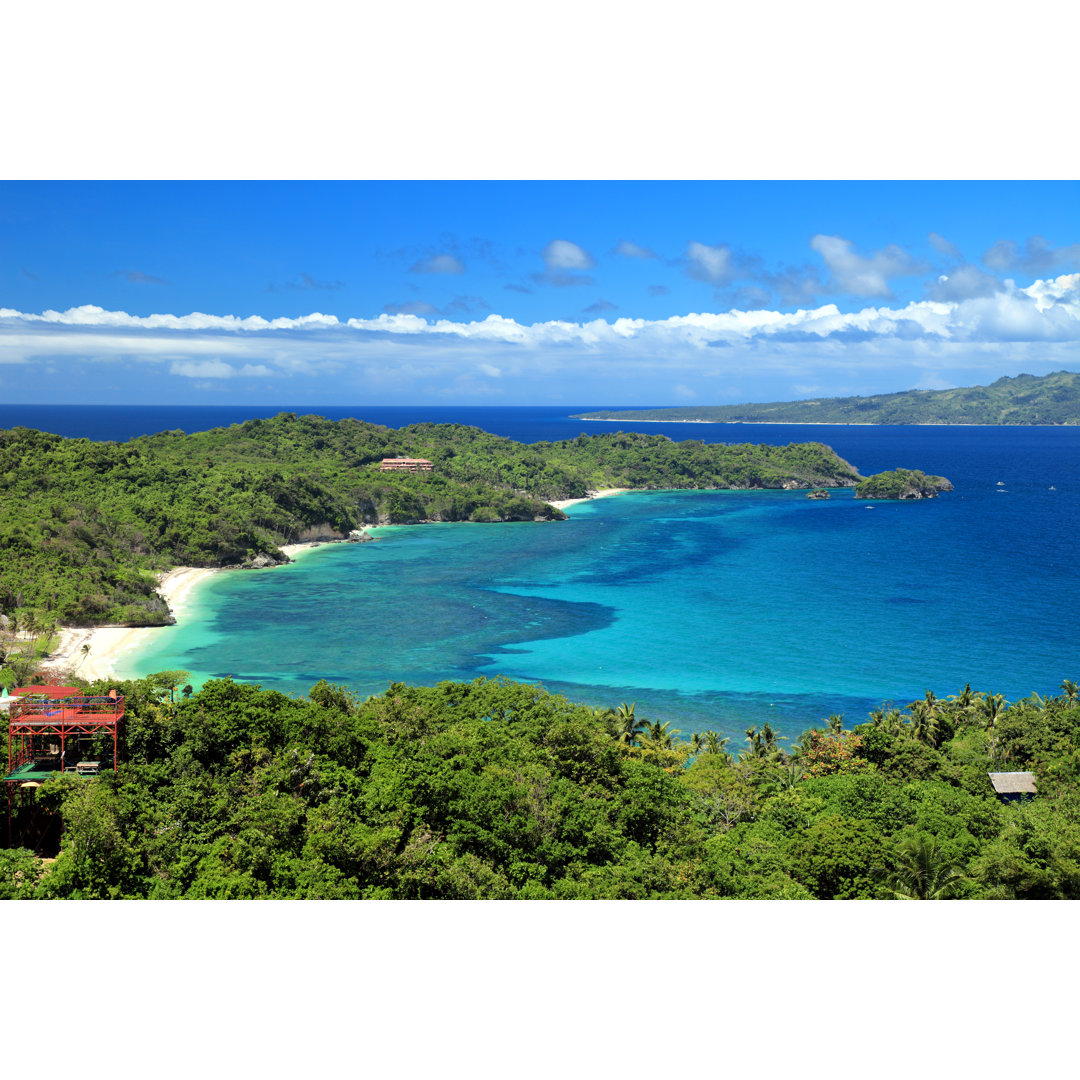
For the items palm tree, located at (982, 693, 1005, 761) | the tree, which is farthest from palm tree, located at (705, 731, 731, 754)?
palm tree, located at (982, 693, 1005, 761)

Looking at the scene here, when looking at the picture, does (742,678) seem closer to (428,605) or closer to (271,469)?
(428,605)

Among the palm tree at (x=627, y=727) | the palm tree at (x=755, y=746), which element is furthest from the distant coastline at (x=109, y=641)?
the palm tree at (x=755, y=746)

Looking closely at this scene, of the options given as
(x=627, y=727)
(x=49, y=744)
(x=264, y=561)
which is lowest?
(x=627, y=727)

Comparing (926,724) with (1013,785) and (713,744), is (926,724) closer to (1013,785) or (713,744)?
(1013,785)

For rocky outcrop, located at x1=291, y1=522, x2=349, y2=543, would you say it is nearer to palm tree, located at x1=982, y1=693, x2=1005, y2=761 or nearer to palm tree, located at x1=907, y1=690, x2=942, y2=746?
palm tree, located at x1=907, y1=690, x2=942, y2=746

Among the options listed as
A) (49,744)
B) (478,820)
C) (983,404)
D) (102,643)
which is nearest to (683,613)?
(102,643)

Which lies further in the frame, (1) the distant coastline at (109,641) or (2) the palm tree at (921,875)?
(1) the distant coastline at (109,641)

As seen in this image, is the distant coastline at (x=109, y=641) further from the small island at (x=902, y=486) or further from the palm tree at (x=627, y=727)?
the small island at (x=902, y=486)
